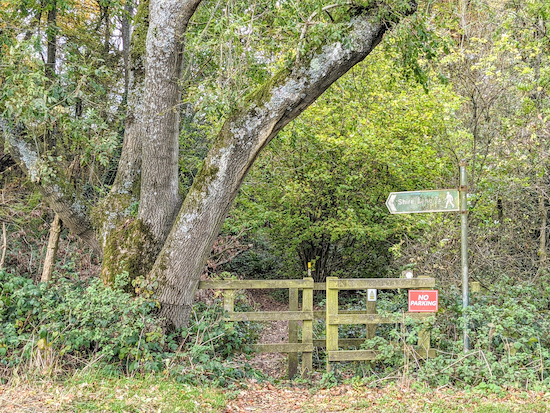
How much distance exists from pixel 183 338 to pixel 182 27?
374 cm

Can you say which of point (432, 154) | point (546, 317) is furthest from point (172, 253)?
point (432, 154)

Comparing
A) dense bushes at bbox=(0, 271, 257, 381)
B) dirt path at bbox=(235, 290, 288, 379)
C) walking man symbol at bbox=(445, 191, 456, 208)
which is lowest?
dirt path at bbox=(235, 290, 288, 379)

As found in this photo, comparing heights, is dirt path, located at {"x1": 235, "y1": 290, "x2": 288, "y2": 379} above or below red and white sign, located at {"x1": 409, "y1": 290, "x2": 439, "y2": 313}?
below

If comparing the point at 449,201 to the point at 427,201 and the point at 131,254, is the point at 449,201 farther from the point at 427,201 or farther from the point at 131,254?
the point at 131,254

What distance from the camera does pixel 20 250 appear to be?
815 centimetres

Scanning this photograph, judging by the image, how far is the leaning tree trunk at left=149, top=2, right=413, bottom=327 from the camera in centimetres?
547

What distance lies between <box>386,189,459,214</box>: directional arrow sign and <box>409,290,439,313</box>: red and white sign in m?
1.00

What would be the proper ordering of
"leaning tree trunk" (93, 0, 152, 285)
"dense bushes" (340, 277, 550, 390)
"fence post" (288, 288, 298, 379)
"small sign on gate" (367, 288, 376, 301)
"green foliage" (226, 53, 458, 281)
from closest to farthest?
"dense bushes" (340, 277, 550, 390)
"leaning tree trunk" (93, 0, 152, 285)
"small sign on gate" (367, 288, 376, 301)
"fence post" (288, 288, 298, 379)
"green foliage" (226, 53, 458, 281)

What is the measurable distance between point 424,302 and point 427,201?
1237 millimetres

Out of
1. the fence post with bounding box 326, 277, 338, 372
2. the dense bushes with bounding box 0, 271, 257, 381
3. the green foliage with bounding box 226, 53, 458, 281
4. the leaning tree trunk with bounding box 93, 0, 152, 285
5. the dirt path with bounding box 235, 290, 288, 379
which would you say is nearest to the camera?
the dense bushes with bounding box 0, 271, 257, 381

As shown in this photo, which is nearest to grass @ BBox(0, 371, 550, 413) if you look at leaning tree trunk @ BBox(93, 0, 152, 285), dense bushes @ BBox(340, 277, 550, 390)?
dense bushes @ BBox(340, 277, 550, 390)

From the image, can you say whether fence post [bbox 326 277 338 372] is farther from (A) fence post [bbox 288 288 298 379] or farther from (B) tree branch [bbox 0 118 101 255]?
(B) tree branch [bbox 0 118 101 255]

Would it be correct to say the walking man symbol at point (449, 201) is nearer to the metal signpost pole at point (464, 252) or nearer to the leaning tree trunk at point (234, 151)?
the metal signpost pole at point (464, 252)

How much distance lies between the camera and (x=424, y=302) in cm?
623
